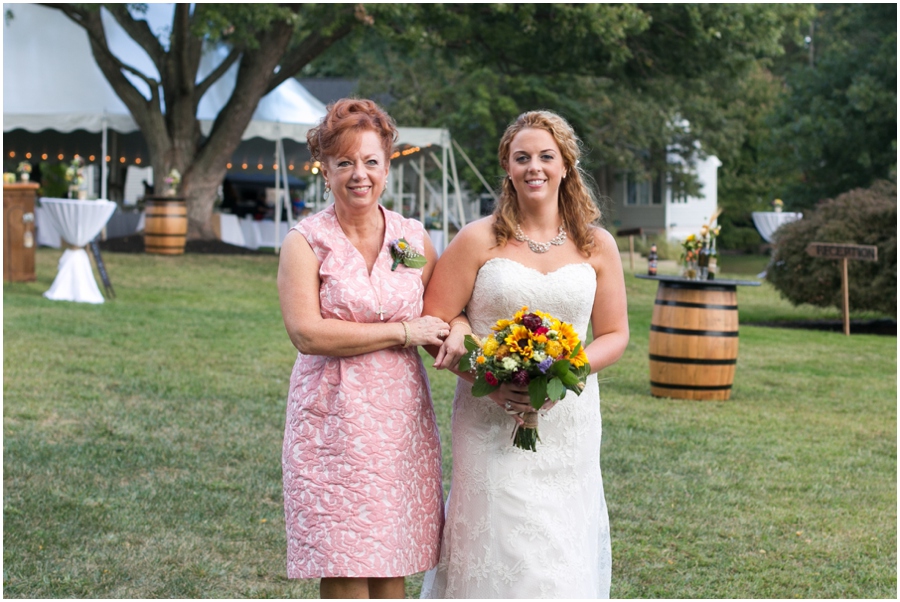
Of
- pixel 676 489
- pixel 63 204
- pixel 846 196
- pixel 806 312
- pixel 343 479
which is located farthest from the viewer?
pixel 806 312

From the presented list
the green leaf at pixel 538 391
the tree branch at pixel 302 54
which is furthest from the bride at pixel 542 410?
the tree branch at pixel 302 54

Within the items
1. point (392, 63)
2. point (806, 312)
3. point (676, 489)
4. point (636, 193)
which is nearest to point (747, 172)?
point (636, 193)

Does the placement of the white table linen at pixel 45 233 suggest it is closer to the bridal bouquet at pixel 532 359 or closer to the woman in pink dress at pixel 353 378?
the woman in pink dress at pixel 353 378

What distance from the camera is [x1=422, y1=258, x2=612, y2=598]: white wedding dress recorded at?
142 inches

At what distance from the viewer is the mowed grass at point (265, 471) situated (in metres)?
4.96

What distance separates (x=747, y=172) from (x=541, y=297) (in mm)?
40697

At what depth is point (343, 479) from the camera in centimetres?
345

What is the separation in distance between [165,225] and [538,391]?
19151 mm

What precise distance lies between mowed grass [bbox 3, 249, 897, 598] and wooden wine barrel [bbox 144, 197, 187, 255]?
918cm

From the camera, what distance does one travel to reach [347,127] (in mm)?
3418

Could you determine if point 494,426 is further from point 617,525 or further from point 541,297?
point 617,525

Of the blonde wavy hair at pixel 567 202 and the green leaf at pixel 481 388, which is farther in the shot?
the blonde wavy hair at pixel 567 202

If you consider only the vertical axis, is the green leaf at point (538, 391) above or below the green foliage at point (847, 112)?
below

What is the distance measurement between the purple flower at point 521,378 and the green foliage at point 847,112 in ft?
82.8
